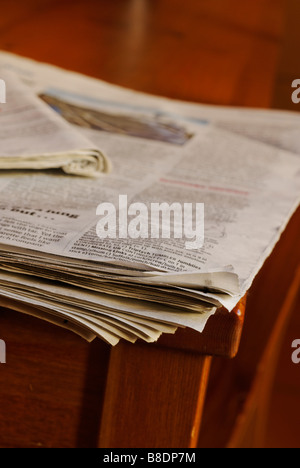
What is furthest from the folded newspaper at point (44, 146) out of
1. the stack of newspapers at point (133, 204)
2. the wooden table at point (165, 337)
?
the wooden table at point (165, 337)

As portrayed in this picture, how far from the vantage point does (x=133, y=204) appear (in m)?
0.46

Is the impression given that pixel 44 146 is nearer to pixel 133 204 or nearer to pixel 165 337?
pixel 133 204

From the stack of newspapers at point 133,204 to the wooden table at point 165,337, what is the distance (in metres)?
0.03

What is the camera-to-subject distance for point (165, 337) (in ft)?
1.09

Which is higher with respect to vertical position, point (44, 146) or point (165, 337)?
point (44, 146)

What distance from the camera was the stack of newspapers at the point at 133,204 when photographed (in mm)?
320

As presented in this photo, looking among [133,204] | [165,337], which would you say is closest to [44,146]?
[133,204]

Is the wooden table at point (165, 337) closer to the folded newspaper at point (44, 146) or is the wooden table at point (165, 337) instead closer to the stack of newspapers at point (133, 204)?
the stack of newspapers at point (133, 204)

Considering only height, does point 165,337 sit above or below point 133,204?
below

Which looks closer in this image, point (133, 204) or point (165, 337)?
point (165, 337)

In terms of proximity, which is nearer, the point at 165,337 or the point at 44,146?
the point at 165,337

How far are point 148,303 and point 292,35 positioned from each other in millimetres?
1872

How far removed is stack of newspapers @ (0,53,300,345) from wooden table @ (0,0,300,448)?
0.03 m

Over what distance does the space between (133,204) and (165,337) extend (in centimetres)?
14
